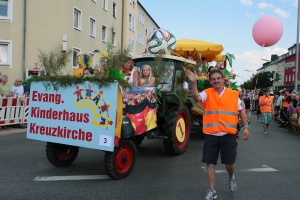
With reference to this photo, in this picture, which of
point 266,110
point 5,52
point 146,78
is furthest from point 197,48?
point 5,52

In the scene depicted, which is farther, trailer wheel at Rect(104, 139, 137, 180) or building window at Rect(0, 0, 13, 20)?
building window at Rect(0, 0, 13, 20)

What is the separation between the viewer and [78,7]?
20.4 meters

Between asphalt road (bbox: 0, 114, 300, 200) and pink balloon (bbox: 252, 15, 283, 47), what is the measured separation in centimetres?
454

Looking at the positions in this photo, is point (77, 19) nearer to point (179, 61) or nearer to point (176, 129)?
point (179, 61)

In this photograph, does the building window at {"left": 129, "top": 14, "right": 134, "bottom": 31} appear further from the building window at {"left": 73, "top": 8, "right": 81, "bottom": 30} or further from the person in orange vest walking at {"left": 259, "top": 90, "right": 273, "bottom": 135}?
the person in orange vest walking at {"left": 259, "top": 90, "right": 273, "bottom": 135}

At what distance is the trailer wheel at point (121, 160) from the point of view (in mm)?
4535

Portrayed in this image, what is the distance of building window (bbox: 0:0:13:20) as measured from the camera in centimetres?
1719

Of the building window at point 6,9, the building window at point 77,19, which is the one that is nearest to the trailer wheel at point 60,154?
the building window at point 6,9

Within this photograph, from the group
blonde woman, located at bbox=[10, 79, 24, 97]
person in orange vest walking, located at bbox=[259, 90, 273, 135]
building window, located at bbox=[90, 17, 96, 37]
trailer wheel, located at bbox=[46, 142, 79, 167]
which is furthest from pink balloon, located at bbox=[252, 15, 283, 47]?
building window, located at bbox=[90, 17, 96, 37]

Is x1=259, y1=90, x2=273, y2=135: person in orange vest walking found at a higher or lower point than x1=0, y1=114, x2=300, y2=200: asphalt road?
higher

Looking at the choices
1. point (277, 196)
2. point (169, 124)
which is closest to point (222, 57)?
point (169, 124)

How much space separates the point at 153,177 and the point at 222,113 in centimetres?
175

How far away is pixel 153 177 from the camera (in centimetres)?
495

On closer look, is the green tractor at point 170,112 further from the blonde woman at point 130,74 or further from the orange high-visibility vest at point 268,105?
the orange high-visibility vest at point 268,105
